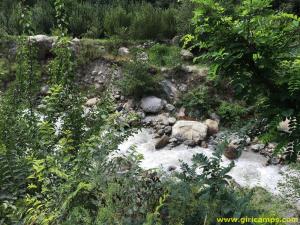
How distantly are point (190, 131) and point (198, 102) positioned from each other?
937 mm

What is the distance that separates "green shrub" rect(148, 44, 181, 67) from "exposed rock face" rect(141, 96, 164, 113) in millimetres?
1202

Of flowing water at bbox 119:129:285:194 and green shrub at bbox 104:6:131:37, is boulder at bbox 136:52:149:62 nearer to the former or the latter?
green shrub at bbox 104:6:131:37

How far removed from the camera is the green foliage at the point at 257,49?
2.26 metres

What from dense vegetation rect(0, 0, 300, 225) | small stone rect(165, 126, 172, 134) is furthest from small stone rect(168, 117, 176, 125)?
dense vegetation rect(0, 0, 300, 225)

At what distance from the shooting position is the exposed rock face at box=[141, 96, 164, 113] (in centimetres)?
830

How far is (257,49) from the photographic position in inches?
90.6

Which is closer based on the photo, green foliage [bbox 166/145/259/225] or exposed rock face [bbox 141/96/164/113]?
green foliage [bbox 166/145/259/225]

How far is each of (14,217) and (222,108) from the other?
19.3ft

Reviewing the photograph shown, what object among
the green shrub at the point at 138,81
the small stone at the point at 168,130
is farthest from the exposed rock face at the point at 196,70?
the small stone at the point at 168,130

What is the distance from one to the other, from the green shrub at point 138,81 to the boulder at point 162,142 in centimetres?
146

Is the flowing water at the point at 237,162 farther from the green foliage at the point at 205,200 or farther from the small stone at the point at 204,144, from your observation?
the green foliage at the point at 205,200

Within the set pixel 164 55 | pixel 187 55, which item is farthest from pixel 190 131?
pixel 164 55

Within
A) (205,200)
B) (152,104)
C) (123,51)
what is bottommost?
(152,104)

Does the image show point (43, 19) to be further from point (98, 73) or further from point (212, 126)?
point (212, 126)
